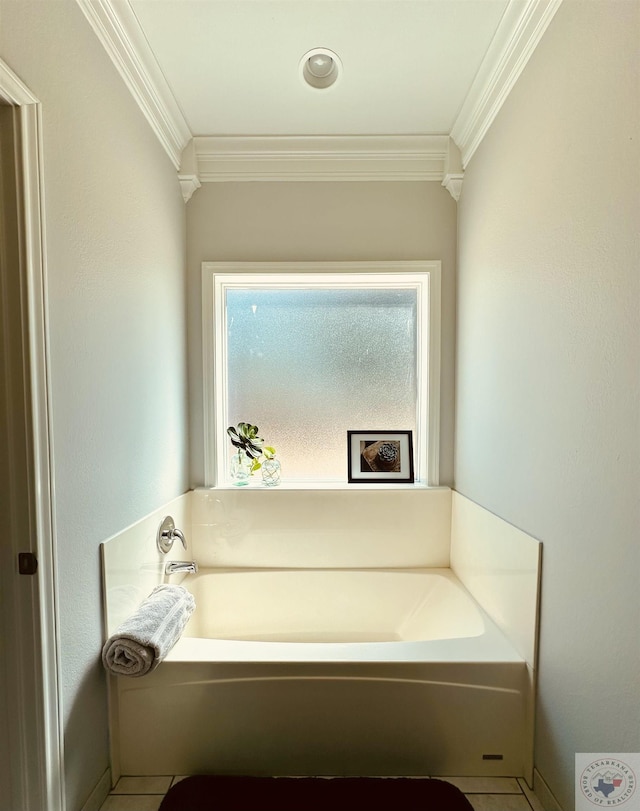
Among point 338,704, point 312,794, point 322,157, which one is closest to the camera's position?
point 312,794

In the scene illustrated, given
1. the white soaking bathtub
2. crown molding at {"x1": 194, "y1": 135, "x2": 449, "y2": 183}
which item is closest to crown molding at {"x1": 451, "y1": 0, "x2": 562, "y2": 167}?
crown molding at {"x1": 194, "y1": 135, "x2": 449, "y2": 183}

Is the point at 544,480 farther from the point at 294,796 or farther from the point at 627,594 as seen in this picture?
the point at 294,796

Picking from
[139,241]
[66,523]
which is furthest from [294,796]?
[139,241]

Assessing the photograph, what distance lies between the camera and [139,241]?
5.23ft

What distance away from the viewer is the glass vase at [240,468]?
87.4 inches

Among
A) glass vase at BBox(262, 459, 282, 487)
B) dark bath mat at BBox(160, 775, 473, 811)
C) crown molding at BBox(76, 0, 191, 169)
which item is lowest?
dark bath mat at BBox(160, 775, 473, 811)

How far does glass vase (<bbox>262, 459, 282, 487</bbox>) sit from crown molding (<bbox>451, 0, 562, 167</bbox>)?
5.69ft

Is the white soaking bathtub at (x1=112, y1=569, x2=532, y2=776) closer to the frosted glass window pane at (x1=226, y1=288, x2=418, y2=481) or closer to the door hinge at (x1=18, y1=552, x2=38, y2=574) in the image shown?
the door hinge at (x1=18, y1=552, x2=38, y2=574)

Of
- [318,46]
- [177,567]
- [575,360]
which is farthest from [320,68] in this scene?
[177,567]

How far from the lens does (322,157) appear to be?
2.04m

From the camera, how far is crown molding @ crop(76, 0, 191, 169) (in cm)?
126

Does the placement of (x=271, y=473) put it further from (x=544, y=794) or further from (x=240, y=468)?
(x=544, y=794)

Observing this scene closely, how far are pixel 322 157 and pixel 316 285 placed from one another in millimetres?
602

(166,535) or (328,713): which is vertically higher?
(166,535)
